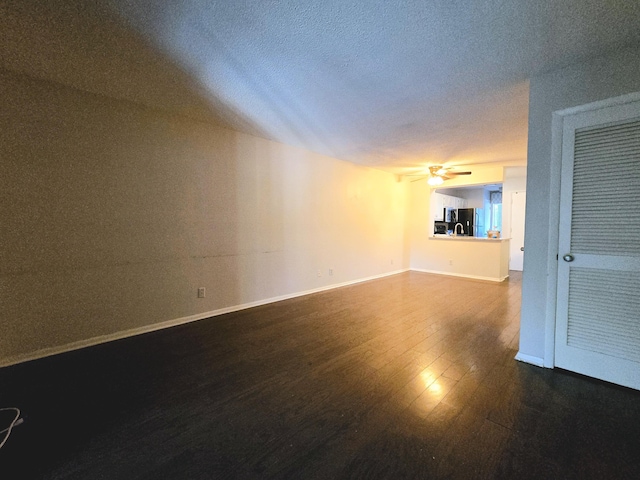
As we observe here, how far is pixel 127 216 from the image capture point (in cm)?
269

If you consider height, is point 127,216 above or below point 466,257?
above

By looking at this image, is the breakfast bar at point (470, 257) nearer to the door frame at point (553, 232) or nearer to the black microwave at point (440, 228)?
the black microwave at point (440, 228)

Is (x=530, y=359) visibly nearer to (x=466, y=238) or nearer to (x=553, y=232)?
(x=553, y=232)

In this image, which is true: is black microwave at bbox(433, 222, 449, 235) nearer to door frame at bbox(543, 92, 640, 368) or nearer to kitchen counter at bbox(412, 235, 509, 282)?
kitchen counter at bbox(412, 235, 509, 282)

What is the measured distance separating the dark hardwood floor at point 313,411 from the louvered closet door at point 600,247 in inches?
8.0

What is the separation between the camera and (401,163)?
511cm

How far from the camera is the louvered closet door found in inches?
70.4

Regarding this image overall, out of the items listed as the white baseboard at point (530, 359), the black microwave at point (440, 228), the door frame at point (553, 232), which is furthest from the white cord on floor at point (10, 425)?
the black microwave at point (440, 228)

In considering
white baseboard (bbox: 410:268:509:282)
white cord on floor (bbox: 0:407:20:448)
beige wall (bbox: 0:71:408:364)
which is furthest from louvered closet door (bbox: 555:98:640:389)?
white baseboard (bbox: 410:268:509:282)

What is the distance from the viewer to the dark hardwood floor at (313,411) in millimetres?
1260

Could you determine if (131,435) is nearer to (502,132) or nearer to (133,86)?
(133,86)

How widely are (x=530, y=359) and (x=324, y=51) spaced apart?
2988 mm

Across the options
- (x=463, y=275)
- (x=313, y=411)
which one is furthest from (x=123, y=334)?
(x=463, y=275)

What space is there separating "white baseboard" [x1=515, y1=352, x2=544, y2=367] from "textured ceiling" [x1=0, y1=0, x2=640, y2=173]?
7.75ft
